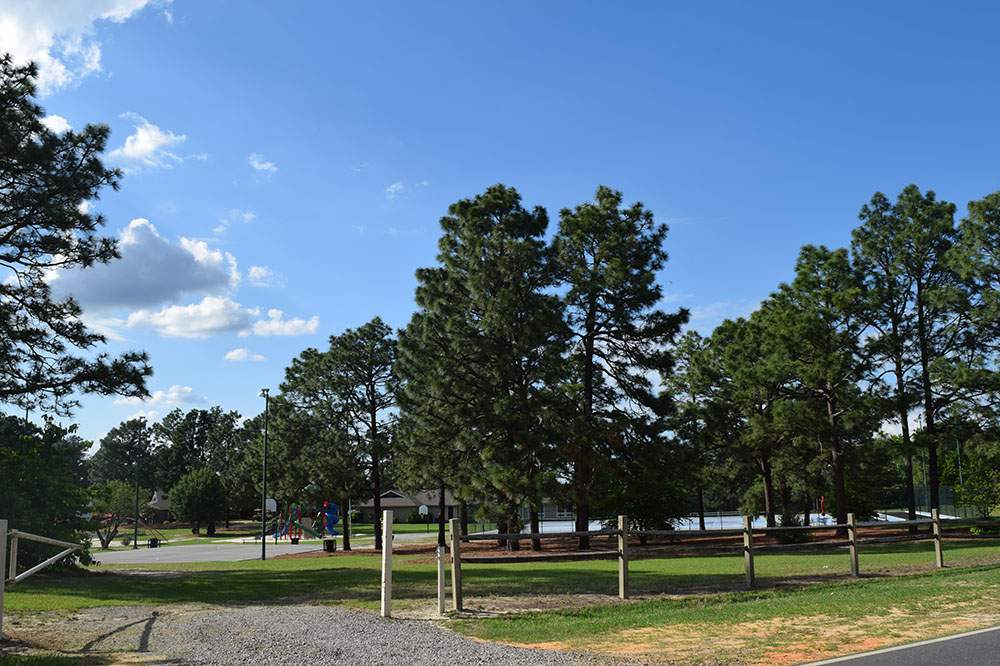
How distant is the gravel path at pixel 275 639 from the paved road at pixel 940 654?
9.67 ft

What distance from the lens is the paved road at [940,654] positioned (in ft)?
26.6

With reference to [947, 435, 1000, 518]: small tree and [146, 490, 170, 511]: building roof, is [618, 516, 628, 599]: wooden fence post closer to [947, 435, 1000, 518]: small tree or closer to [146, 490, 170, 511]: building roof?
[947, 435, 1000, 518]: small tree

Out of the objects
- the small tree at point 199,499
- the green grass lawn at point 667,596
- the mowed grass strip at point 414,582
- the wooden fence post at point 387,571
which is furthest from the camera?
the small tree at point 199,499

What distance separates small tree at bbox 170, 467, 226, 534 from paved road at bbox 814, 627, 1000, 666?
8211 cm

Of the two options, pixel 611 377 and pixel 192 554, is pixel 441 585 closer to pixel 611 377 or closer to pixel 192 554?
pixel 611 377

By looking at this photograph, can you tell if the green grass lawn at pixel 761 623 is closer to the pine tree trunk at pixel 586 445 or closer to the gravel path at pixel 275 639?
the gravel path at pixel 275 639

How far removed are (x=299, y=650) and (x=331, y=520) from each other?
189 feet

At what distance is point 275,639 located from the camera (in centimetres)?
1044

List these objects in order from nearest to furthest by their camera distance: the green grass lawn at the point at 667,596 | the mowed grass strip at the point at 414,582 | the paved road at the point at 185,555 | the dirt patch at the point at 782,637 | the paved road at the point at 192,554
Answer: the dirt patch at the point at 782,637 < the green grass lawn at the point at 667,596 < the mowed grass strip at the point at 414,582 < the paved road at the point at 185,555 < the paved road at the point at 192,554

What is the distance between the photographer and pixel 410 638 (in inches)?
410

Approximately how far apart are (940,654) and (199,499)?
8314 cm

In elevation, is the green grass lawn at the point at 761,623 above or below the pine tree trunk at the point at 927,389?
below

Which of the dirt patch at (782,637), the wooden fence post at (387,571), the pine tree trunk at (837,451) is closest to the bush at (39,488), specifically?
the wooden fence post at (387,571)

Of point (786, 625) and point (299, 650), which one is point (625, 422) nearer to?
point (786, 625)
